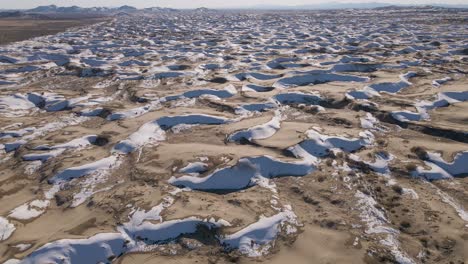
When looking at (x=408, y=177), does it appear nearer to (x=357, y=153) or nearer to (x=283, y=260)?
(x=357, y=153)

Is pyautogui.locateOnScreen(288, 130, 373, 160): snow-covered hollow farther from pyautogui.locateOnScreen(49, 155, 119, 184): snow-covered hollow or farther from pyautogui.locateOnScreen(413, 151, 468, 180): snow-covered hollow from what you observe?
pyautogui.locateOnScreen(49, 155, 119, 184): snow-covered hollow

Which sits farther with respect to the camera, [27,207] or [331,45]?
[331,45]

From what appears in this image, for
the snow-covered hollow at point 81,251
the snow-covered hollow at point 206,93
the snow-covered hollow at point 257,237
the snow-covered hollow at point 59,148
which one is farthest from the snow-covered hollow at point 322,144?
the snow-covered hollow at point 59,148

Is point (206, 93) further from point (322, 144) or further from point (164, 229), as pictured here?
point (164, 229)

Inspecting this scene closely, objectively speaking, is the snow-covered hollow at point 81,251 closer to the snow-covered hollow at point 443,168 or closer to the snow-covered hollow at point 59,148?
the snow-covered hollow at point 59,148

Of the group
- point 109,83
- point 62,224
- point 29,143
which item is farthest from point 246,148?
→ point 109,83

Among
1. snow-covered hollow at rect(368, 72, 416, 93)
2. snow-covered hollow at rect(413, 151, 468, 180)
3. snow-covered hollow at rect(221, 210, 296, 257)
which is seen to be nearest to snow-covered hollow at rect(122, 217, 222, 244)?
snow-covered hollow at rect(221, 210, 296, 257)
